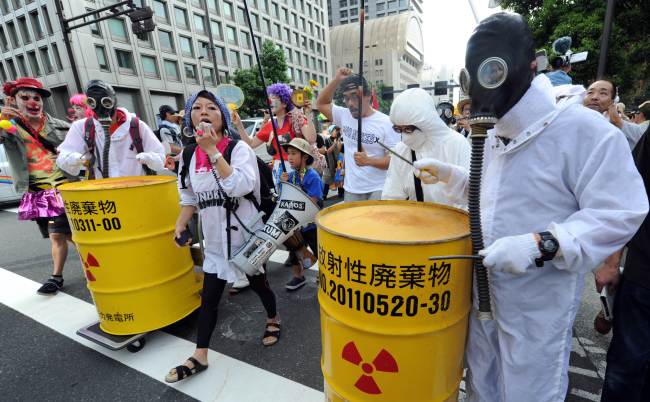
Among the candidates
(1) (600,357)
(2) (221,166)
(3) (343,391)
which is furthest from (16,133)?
(1) (600,357)

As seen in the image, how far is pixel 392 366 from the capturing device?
1253 millimetres

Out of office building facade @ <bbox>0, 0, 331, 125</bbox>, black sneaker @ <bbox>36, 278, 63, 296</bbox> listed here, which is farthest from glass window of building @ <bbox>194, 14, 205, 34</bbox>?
black sneaker @ <bbox>36, 278, 63, 296</bbox>

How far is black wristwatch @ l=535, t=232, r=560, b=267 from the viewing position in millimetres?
998

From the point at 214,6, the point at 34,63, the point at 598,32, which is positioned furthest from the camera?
the point at 214,6

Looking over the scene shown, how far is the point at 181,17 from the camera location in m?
26.8

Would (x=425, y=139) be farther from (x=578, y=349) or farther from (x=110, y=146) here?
(x=110, y=146)

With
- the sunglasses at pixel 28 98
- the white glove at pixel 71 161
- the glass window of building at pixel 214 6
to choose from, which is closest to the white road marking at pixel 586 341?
the white glove at pixel 71 161

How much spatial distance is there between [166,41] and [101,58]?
557 cm

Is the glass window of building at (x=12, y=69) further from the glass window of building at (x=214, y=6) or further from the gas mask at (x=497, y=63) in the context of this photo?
the gas mask at (x=497, y=63)

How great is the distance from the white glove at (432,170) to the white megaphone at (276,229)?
102 cm

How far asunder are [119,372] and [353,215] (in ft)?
7.00

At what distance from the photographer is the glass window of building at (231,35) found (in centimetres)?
3108

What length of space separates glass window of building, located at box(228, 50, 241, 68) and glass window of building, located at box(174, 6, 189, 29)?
4.74 meters

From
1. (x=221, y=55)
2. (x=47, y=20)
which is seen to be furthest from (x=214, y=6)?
(x=47, y=20)
